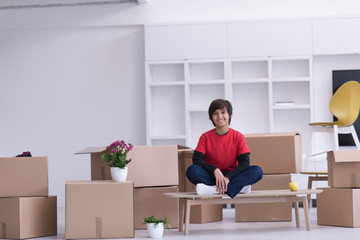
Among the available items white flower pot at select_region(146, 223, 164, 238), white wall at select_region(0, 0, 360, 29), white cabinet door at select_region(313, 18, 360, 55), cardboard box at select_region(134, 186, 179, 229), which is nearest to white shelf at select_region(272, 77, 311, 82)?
white cabinet door at select_region(313, 18, 360, 55)

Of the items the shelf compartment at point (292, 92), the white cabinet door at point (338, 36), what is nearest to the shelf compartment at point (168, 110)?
the shelf compartment at point (292, 92)

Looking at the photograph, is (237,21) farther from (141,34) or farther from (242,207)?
(242,207)

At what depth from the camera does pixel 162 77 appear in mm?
6738

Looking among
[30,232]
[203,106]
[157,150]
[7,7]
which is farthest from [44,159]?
[7,7]

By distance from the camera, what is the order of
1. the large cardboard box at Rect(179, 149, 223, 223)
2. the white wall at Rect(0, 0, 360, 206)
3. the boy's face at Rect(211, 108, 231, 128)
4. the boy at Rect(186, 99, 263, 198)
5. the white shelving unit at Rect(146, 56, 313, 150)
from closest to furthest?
the boy at Rect(186, 99, 263, 198) → the boy's face at Rect(211, 108, 231, 128) → the large cardboard box at Rect(179, 149, 223, 223) → the white shelving unit at Rect(146, 56, 313, 150) → the white wall at Rect(0, 0, 360, 206)

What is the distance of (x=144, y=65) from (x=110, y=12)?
73cm

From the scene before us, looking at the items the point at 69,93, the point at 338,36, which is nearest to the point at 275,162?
the point at 338,36

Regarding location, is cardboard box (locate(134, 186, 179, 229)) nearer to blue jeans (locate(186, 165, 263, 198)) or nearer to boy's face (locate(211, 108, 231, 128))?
blue jeans (locate(186, 165, 263, 198))

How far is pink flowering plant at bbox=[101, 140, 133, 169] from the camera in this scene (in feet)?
12.8

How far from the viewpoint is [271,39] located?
641cm

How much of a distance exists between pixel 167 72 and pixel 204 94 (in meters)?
0.49

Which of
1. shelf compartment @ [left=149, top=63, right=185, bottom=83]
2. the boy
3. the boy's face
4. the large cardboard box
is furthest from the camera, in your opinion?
shelf compartment @ [left=149, top=63, right=185, bottom=83]

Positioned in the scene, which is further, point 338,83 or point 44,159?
point 338,83

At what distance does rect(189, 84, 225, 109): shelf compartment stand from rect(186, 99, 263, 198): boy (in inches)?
104
